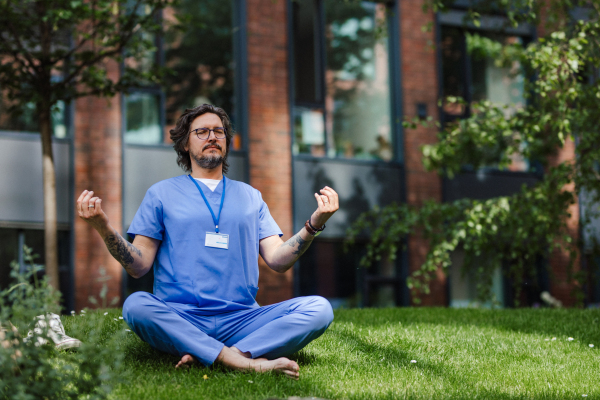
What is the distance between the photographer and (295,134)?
1338 cm

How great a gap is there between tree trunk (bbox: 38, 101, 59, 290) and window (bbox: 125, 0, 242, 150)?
2.98 metres

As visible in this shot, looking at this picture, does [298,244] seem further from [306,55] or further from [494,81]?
[494,81]

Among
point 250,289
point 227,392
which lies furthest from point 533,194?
point 227,392

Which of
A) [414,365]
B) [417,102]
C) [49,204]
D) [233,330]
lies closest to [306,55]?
[417,102]

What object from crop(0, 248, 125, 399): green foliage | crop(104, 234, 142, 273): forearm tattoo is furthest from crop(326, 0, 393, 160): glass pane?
crop(0, 248, 125, 399): green foliage

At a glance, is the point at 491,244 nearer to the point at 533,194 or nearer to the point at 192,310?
the point at 533,194

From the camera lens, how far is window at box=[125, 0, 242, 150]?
12398 millimetres

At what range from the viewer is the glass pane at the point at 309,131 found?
13.4m

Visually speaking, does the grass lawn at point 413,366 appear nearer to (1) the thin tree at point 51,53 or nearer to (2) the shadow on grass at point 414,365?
(2) the shadow on grass at point 414,365

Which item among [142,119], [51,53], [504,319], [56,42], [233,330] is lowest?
[504,319]

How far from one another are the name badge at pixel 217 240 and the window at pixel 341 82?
8736 mm

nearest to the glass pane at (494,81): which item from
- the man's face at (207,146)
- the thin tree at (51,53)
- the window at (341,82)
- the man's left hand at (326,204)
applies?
the window at (341,82)

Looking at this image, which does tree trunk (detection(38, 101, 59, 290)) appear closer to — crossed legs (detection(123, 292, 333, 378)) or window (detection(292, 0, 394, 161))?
crossed legs (detection(123, 292, 333, 378))

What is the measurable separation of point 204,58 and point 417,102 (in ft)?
14.4
